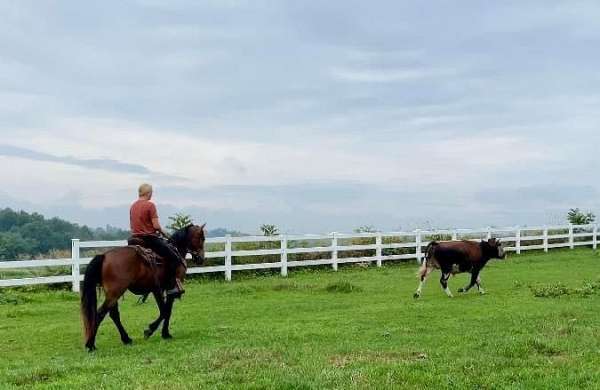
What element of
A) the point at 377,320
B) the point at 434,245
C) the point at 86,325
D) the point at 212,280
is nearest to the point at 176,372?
the point at 86,325

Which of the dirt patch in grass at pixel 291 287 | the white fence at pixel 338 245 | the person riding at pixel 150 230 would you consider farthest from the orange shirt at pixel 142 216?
the dirt patch in grass at pixel 291 287

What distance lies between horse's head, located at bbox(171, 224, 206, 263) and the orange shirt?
696 mm

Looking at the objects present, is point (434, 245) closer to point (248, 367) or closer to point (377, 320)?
point (377, 320)

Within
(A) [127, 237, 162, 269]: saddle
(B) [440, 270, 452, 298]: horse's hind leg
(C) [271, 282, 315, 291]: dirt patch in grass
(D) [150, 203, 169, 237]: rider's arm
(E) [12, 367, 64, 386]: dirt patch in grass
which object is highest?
(D) [150, 203, 169, 237]: rider's arm

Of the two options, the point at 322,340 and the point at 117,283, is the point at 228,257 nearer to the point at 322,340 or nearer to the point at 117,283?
the point at 117,283

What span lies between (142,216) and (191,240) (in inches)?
43.1

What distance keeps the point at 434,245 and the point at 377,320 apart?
14.5 ft

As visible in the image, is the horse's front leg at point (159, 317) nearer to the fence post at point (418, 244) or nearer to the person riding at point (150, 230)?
the person riding at point (150, 230)

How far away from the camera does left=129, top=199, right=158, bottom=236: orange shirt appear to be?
10461 mm

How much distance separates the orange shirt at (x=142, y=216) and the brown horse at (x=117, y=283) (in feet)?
1.34

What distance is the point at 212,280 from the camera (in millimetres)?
20156

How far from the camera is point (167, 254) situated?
35.3 ft

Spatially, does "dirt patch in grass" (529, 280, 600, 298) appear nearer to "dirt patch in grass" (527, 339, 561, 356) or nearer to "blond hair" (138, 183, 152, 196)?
"dirt patch in grass" (527, 339, 561, 356)

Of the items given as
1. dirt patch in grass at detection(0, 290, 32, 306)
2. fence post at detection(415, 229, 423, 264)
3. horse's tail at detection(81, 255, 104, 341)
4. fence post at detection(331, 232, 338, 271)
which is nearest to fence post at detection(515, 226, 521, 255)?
fence post at detection(415, 229, 423, 264)
